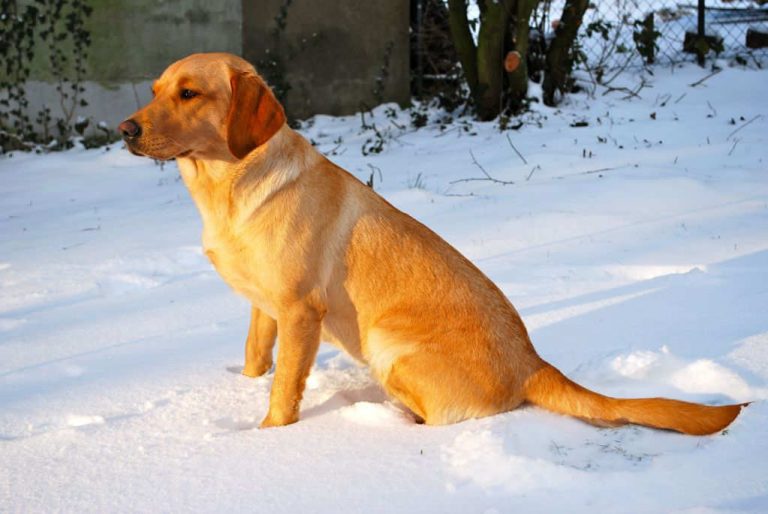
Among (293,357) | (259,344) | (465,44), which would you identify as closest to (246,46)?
(465,44)

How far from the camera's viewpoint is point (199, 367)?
11.5 ft

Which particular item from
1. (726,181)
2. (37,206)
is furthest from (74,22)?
(726,181)

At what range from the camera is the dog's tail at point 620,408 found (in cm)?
267

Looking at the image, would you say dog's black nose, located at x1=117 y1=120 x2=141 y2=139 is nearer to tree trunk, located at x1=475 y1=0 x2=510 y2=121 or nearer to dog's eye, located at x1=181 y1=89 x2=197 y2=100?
dog's eye, located at x1=181 y1=89 x2=197 y2=100

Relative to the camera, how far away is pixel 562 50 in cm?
875

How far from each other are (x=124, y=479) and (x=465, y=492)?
96 centimetres

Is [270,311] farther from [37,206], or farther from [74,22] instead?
[74,22]

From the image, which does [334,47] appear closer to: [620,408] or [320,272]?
[320,272]

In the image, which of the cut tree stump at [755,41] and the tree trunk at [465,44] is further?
the cut tree stump at [755,41]

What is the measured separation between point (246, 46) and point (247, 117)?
6468 millimetres

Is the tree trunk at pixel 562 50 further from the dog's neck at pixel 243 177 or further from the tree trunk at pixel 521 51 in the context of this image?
the dog's neck at pixel 243 177

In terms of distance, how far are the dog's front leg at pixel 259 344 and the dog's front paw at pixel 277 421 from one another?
0.46 metres

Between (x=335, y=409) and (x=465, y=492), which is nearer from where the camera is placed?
(x=465, y=492)

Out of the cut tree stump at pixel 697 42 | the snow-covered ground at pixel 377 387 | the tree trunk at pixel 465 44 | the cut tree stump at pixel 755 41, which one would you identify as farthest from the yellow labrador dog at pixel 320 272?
the cut tree stump at pixel 755 41
